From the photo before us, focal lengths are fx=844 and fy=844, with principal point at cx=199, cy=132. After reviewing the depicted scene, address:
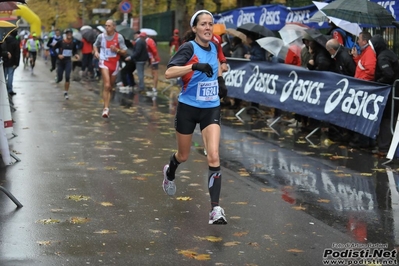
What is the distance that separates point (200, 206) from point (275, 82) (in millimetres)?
8737

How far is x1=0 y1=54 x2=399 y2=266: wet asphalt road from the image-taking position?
6.87 metres

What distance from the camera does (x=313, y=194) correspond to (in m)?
9.62

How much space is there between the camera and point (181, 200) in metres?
9.05

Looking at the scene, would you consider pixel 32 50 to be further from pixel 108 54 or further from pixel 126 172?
pixel 126 172

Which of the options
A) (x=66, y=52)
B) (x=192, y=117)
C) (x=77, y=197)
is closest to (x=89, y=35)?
(x=66, y=52)

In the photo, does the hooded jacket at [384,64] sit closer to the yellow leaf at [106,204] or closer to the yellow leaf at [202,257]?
the yellow leaf at [106,204]

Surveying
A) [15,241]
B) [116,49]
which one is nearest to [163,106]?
[116,49]

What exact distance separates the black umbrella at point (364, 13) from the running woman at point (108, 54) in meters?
4.80

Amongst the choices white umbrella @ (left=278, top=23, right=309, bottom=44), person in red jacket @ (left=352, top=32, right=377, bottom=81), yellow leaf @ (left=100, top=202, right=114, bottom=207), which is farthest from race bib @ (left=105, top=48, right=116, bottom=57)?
yellow leaf @ (left=100, top=202, right=114, bottom=207)

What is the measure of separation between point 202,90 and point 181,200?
145cm

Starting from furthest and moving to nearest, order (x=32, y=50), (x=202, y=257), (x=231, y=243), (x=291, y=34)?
(x=32, y=50), (x=291, y=34), (x=231, y=243), (x=202, y=257)

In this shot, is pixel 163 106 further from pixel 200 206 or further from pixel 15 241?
pixel 15 241

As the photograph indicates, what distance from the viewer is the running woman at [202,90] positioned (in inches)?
316

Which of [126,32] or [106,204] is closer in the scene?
[106,204]
